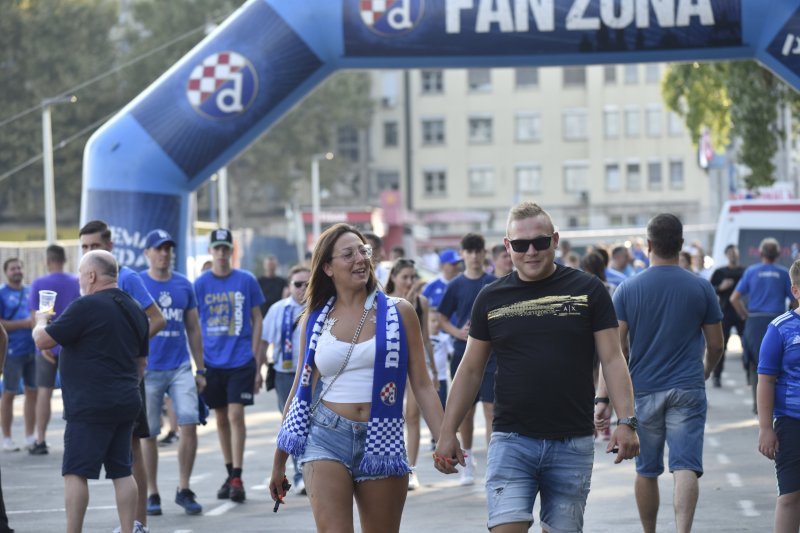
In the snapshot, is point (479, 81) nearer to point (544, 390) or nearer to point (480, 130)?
point (480, 130)

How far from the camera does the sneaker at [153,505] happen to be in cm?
1106

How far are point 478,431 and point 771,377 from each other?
911cm

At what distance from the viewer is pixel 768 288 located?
1673 centimetres

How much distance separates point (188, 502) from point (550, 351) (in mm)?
5246

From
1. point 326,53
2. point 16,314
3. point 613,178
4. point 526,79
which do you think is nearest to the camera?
point 16,314

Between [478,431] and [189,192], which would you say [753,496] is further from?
[189,192]

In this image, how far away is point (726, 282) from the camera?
849 inches

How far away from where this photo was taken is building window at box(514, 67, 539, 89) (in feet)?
275

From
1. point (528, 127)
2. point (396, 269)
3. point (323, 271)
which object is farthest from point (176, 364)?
point (528, 127)

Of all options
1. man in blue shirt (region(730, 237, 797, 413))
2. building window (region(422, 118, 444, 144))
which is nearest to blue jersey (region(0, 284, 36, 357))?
man in blue shirt (region(730, 237, 797, 413))

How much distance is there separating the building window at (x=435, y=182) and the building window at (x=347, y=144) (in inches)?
156

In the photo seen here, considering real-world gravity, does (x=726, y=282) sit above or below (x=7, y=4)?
below

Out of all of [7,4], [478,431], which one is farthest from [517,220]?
[7,4]

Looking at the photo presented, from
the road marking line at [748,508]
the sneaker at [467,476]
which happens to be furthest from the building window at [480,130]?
the road marking line at [748,508]
